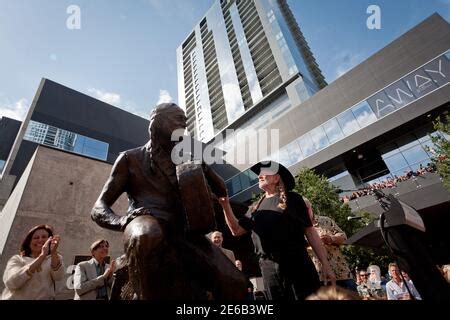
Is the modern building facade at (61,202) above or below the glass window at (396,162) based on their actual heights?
below

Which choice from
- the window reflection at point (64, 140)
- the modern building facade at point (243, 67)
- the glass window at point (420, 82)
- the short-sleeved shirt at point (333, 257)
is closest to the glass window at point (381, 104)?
the glass window at point (420, 82)

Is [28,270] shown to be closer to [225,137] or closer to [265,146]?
[265,146]

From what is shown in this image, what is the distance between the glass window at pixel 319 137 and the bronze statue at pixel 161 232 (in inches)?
948

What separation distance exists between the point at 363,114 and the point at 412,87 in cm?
388

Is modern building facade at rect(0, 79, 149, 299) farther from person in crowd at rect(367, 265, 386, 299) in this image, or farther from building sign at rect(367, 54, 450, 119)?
building sign at rect(367, 54, 450, 119)

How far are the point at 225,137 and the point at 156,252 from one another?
152ft

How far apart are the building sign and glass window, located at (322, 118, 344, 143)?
10.7 ft

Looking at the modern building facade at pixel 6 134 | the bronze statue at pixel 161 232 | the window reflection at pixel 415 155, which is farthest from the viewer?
the modern building facade at pixel 6 134

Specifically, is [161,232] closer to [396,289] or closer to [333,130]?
[396,289]

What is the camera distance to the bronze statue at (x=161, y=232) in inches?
53.2

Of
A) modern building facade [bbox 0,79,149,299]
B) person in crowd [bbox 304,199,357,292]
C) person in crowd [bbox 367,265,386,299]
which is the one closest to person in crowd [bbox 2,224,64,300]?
modern building facade [bbox 0,79,149,299]

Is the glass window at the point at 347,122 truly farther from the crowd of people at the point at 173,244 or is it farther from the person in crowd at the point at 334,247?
the crowd of people at the point at 173,244

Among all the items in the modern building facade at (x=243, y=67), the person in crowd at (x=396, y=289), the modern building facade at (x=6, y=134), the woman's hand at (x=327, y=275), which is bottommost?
the person in crowd at (x=396, y=289)

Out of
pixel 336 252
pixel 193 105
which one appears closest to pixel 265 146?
pixel 336 252
